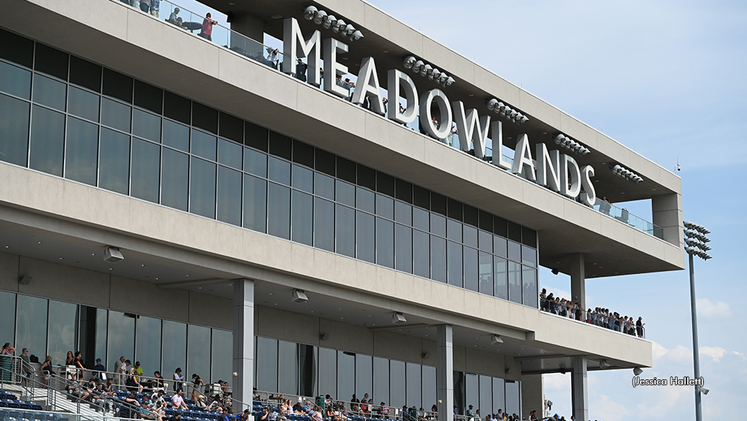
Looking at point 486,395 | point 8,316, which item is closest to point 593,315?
point 486,395

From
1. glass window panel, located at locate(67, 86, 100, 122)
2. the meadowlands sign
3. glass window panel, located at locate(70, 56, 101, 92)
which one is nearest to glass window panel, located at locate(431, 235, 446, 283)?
the meadowlands sign

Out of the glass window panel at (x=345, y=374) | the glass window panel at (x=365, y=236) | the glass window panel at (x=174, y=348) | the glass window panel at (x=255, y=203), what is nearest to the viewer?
the glass window panel at (x=255, y=203)

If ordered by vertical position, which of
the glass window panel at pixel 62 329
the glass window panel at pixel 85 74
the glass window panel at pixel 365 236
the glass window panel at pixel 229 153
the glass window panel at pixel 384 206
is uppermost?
the glass window panel at pixel 85 74

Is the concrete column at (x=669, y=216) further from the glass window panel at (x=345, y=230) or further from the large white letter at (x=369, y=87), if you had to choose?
the large white letter at (x=369, y=87)

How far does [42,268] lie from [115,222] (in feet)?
14.4

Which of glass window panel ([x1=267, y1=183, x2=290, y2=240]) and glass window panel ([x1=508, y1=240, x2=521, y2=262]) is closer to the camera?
glass window panel ([x1=267, y1=183, x2=290, y2=240])

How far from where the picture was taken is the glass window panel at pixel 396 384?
151 ft

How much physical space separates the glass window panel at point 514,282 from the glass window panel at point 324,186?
12195mm

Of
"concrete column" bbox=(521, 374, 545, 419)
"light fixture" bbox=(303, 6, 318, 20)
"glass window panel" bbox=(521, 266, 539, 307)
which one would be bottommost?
"concrete column" bbox=(521, 374, 545, 419)

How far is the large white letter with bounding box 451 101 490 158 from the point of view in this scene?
41344 mm

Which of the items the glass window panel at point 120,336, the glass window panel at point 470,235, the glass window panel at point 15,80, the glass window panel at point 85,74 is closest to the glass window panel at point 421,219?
the glass window panel at point 470,235

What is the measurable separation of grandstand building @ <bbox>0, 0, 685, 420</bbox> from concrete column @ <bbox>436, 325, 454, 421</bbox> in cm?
9

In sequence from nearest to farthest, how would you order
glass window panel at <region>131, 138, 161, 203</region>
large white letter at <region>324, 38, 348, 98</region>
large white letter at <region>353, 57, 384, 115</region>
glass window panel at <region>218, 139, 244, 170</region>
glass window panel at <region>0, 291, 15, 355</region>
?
glass window panel at <region>131, 138, 161, 203</region> → glass window panel at <region>0, 291, 15, 355</region> → glass window panel at <region>218, 139, 244, 170</region> → large white letter at <region>324, 38, 348, 98</region> → large white letter at <region>353, 57, 384, 115</region>

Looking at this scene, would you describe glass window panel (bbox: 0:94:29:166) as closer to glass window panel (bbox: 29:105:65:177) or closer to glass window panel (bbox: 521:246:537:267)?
glass window panel (bbox: 29:105:65:177)
